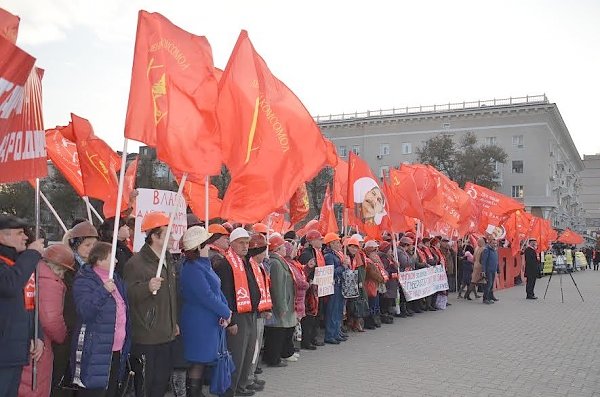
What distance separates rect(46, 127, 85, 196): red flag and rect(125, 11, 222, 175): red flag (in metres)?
3.68

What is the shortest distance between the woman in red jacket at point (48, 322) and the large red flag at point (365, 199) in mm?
7486

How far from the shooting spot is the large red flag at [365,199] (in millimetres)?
11891

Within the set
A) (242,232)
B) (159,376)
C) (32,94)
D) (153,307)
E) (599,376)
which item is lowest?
(599,376)

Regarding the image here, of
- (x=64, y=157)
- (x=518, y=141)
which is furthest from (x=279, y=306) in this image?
(x=518, y=141)

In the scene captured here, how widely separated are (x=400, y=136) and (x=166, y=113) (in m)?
71.2

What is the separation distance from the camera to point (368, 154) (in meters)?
76.4

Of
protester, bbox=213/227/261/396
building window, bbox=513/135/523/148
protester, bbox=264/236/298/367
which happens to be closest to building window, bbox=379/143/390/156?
building window, bbox=513/135/523/148

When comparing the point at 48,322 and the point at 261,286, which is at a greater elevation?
the point at 261,286

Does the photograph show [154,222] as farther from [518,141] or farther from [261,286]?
[518,141]

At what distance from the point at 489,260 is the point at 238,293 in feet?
40.9

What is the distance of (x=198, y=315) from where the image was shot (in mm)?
5812

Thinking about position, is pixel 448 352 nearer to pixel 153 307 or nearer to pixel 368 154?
pixel 153 307

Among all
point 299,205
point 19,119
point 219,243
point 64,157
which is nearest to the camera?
point 19,119

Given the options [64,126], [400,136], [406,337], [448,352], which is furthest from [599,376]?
[400,136]
